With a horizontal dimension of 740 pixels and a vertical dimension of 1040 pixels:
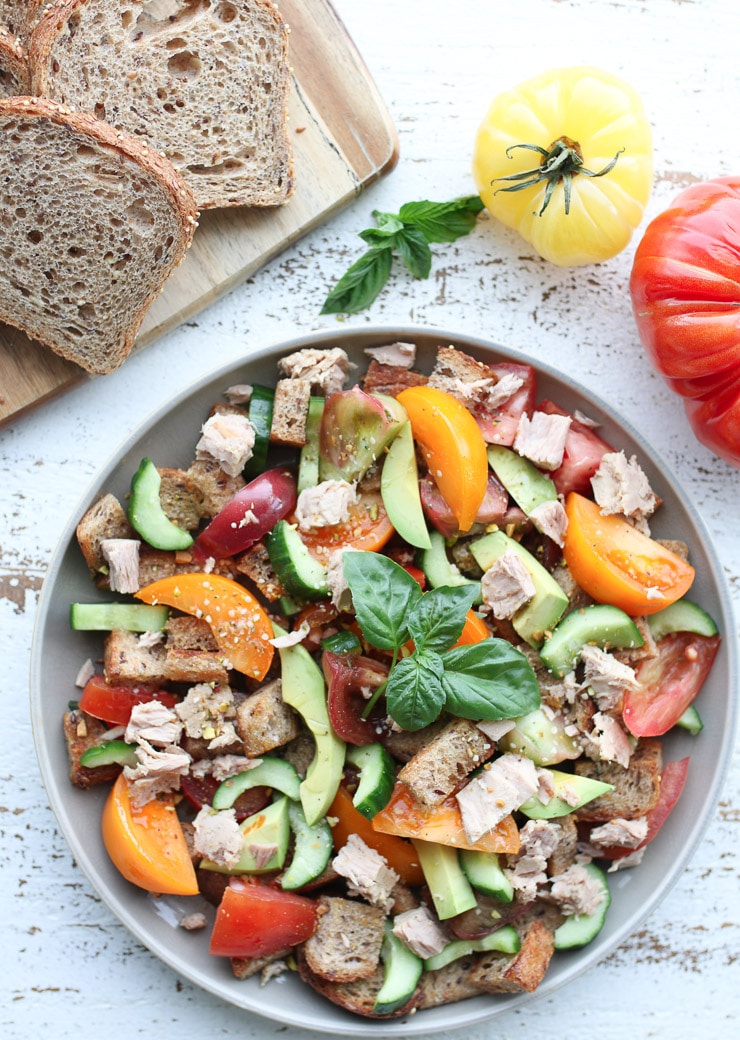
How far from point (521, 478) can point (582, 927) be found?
1.28 meters

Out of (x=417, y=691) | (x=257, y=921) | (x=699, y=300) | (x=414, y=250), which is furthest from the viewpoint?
(x=414, y=250)

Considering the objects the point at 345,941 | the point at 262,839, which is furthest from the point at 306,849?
the point at 345,941

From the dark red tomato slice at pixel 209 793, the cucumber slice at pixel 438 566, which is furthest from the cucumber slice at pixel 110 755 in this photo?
the cucumber slice at pixel 438 566

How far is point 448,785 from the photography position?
231cm

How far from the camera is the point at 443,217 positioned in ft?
8.74

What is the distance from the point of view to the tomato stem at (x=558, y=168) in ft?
7.94

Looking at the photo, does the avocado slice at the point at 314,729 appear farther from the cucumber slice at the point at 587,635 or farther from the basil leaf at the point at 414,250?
the basil leaf at the point at 414,250

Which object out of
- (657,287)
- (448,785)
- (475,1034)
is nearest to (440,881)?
(448,785)

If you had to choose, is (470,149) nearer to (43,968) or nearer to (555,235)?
(555,235)

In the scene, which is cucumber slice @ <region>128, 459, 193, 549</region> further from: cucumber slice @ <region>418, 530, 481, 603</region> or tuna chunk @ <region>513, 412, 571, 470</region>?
tuna chunk @ <region>513, 412, 571, 470</region>

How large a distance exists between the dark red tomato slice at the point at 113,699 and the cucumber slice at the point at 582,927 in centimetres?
130

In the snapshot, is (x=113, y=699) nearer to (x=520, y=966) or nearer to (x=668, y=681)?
(x=520, y=966)

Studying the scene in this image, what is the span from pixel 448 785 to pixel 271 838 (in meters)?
0.52

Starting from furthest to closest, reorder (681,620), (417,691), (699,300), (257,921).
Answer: (681,620)
(699,300)
(257,921)
(417,691)
